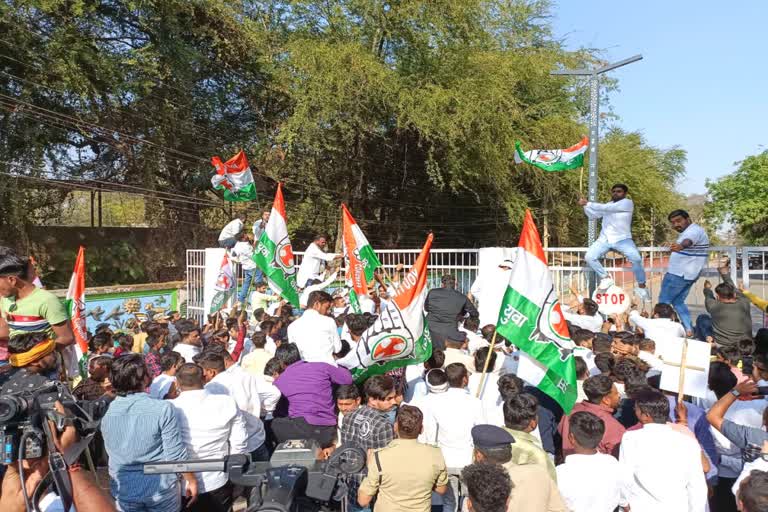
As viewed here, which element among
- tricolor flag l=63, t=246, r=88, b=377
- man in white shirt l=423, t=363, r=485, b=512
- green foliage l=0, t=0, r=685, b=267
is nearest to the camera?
man in white shirt l=423, t=363, r=485, b=512

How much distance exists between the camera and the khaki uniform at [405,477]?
339 centimetres

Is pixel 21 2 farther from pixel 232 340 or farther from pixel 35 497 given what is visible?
pixel 35 497

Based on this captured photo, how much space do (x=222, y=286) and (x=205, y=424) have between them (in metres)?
6.11

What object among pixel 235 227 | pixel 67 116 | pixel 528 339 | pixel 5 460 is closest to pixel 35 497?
pixel 5 460

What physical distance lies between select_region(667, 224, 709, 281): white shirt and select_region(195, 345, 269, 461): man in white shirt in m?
5.82

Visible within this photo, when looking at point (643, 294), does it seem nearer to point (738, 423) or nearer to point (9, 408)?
point (738, 423)

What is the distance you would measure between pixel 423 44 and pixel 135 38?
8407mm

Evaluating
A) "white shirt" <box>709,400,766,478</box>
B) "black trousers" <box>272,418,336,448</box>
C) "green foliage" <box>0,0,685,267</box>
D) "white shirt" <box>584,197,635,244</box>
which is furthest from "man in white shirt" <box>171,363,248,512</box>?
"green foliage" <box>0,0,685,267</box>

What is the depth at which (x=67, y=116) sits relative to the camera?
16.1 m

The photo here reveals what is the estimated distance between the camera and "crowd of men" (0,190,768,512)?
3.32 m

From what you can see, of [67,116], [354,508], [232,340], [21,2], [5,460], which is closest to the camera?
[5,460]

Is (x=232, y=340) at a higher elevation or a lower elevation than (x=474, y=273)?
lower

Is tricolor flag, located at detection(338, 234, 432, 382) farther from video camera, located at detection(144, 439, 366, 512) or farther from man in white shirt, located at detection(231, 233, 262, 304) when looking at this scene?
man in white shirt, located at detection(231, 233, 262, 304)

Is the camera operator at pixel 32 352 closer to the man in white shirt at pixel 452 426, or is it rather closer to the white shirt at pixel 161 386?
the white shirt at pixel 161 386
